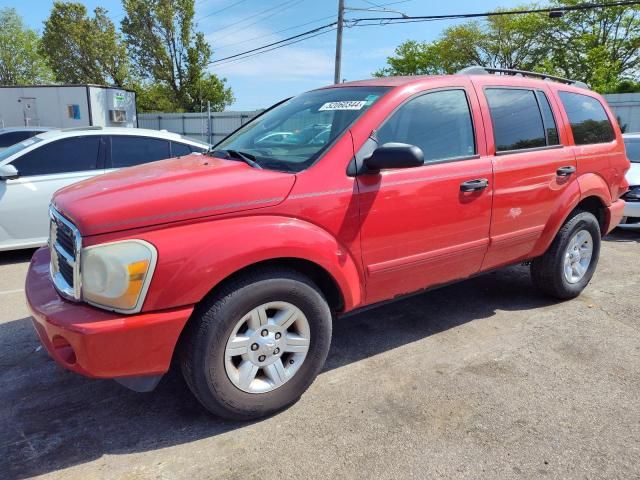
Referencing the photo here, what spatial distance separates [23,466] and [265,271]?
1470 millimetres

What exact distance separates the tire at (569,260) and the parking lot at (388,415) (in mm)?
455

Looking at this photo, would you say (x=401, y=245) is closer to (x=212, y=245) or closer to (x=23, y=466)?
(x=212, y=245)

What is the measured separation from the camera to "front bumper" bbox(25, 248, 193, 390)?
2.29 meters

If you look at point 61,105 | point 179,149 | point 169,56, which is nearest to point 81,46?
point 169,56

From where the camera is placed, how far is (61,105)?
19375 mm

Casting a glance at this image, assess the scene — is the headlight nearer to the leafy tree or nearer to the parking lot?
the parking lot

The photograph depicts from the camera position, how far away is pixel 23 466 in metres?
2.42

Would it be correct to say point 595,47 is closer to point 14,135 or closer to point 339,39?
point 339,39

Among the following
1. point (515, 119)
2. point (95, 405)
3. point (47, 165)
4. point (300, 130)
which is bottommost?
point (95, 405)

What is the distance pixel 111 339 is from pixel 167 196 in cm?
72

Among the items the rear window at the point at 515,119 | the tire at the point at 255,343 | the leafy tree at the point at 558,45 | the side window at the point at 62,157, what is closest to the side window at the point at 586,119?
the rear window at the point at 515,119

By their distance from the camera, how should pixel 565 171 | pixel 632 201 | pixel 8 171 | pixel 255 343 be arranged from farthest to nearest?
pixel 632 201 < pixel 8 171 < pixel 565 171 < pixel 255 343

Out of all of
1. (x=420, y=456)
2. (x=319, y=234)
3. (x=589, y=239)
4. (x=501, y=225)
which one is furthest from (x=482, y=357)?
(x=589, y=239)

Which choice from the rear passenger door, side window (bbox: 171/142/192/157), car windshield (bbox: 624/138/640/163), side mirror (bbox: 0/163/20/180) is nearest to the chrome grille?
the rear passenger door
